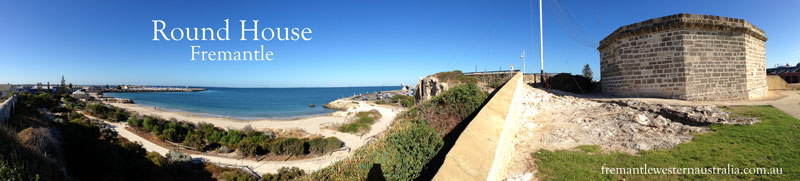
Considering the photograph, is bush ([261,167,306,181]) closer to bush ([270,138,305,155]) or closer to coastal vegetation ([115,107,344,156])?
bush ([270,138,305,155])

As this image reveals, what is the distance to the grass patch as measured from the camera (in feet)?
84.7

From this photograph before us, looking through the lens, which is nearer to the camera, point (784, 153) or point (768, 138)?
point (784, 153)

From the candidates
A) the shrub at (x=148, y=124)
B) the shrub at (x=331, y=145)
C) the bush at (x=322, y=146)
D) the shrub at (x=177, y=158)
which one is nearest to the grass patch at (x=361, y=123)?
the shrub at (x=331, y=145)

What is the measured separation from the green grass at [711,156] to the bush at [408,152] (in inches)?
76.8

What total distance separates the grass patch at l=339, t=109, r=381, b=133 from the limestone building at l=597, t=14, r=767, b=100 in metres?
21.1

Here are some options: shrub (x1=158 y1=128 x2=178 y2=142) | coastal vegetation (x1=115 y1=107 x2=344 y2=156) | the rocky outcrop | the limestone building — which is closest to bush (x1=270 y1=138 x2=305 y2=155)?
coastal vegetation (x1=115 y1=107 x2=344 y2=156)

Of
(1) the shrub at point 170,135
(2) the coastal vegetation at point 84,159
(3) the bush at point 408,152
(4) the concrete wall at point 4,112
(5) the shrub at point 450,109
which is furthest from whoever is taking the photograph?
(1) the shrub at point 170,135

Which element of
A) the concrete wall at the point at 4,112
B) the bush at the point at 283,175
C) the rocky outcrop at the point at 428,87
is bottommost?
the bush at the point at 283,175

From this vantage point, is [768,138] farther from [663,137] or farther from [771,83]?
[771,83]

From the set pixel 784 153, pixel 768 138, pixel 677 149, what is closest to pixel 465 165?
pixel 677 149

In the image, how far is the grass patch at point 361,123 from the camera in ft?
84.7

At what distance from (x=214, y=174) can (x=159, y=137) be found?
11207 millimetres

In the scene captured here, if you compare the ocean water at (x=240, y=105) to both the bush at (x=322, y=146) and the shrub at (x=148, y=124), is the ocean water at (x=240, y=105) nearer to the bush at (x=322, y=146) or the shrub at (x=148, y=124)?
the shrub at (x=148, y=124)

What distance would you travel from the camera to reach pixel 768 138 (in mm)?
4711
